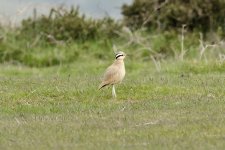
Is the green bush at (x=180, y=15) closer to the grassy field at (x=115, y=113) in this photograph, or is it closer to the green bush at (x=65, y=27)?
the green bush at (x=65, y=27)

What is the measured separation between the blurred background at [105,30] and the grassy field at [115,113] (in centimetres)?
767

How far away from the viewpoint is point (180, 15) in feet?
89.2

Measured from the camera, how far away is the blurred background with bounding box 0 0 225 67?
81.9ft

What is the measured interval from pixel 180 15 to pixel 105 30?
240cm

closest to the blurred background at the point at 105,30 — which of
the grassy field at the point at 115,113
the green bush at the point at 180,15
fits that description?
the green bush at the point at 180,15

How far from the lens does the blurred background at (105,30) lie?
24969mm

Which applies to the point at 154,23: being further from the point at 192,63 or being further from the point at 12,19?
the point at 192,63

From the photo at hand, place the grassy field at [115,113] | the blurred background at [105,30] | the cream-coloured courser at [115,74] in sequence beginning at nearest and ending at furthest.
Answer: the grassy field at [115,113], the cream-coloured courser at [115,74], the blurred background at [105,30]

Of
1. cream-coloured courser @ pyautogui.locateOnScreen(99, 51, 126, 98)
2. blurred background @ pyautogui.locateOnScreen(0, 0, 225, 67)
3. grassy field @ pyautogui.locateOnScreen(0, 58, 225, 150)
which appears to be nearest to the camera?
grassy field @ pyautogui.locateOnScreen(0, 58, 225, 150)

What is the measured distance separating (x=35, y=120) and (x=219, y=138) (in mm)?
2867

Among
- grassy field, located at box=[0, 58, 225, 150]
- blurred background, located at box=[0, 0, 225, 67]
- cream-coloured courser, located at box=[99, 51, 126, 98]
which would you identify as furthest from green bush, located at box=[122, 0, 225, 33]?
cream-coloured courser, located at box=[99, 51, 126, 98]

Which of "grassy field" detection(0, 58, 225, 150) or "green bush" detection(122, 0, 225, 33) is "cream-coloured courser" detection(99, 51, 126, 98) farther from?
"green bush" detection(122, 0, 225, 33)

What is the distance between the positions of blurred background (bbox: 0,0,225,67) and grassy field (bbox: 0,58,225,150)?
7673mm

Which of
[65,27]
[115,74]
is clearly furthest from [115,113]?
[65,27]
